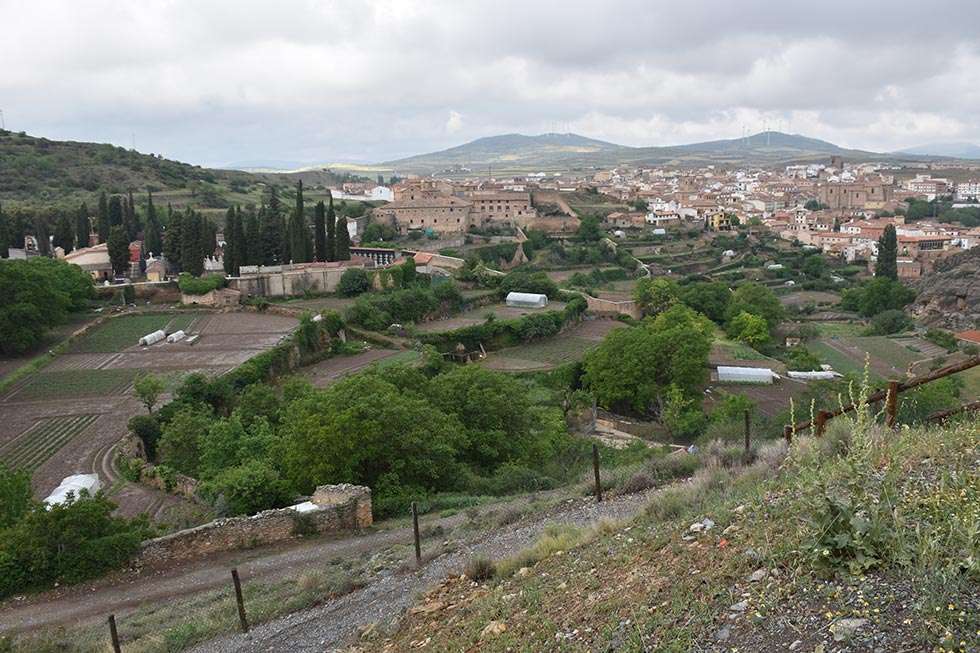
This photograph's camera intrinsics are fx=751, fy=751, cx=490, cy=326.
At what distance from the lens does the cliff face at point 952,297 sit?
47.8 metres

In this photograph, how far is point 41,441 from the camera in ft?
67.9

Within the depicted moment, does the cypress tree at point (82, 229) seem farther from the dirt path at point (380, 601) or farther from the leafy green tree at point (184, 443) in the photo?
the dirt path at point (380, 601)

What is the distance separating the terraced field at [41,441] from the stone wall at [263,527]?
990cm

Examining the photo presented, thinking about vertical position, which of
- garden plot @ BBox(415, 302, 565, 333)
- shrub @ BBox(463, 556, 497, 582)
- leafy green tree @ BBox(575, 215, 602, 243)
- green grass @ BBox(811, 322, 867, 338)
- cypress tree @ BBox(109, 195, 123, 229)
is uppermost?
cypress tree @ BBox(109, 195, 123, 229)

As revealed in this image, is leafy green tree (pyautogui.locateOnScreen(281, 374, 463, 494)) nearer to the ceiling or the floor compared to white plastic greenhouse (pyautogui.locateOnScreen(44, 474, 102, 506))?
nearer to the ceiling

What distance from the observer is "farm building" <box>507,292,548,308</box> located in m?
41.8

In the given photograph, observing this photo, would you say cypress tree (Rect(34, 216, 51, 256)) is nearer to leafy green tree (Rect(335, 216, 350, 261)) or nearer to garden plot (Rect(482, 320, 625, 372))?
leafy green tree (Rect(335, 216, 350, 261))

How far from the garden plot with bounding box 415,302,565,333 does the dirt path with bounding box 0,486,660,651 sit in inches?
1003

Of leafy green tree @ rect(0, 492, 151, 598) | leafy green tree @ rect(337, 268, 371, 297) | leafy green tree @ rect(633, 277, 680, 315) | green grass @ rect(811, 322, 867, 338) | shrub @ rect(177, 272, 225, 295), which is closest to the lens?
leafy green tree @ rect(0, 492, 151, 598)

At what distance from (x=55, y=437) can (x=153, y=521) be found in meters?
8.97

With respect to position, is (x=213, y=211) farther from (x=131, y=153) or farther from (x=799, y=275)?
(x=799, y=275)

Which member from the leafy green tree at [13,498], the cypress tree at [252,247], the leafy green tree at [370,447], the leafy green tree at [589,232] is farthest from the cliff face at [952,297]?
the leafy green tree at [13,498]

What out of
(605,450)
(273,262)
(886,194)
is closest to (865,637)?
(605,450)

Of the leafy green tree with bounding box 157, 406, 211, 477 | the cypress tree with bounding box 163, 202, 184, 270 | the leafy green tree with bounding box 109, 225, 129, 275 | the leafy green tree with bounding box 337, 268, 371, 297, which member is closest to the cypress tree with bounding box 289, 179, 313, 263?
the leafy green tree with bounding box 337, 268, 371, 297
